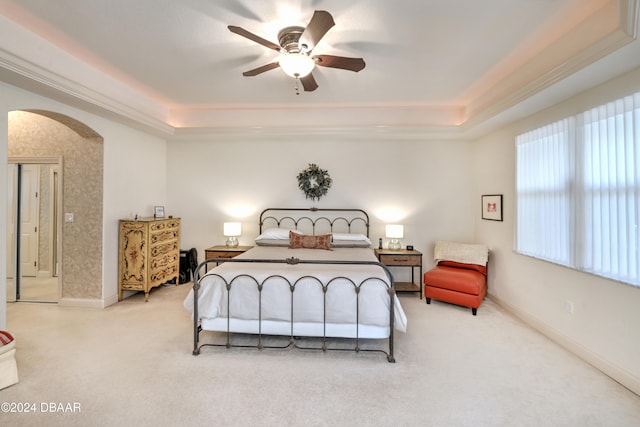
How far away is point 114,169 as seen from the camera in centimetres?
420

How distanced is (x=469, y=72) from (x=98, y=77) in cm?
453

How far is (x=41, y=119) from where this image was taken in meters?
4.10

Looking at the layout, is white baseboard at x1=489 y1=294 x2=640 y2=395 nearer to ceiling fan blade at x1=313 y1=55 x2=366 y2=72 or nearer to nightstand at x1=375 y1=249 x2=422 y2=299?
nightstand at x1=375 y1=249 x2=422 y2=299

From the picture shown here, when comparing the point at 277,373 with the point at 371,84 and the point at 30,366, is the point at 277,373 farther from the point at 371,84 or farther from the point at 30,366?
the point at 371,84

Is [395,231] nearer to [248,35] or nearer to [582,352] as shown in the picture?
[582,352]

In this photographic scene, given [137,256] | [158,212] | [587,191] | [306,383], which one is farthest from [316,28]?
[158,212]

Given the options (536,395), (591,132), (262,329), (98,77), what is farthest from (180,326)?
(591,132)

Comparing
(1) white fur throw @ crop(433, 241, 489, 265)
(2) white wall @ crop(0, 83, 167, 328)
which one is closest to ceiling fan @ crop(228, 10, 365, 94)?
(2) white wall @ crop(0, 83, 167, 328)

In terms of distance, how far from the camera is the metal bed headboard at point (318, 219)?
520cm

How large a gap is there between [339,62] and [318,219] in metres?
3.00

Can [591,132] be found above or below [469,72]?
below

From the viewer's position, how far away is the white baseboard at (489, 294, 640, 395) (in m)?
2.35

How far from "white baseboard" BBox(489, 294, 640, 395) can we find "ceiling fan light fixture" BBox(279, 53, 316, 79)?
377 centimetres

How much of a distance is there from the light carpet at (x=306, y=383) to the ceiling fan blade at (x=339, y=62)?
2.80 metres
